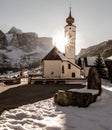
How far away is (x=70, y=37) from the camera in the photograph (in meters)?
53.4

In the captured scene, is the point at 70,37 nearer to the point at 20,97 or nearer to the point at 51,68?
the point at 51,68

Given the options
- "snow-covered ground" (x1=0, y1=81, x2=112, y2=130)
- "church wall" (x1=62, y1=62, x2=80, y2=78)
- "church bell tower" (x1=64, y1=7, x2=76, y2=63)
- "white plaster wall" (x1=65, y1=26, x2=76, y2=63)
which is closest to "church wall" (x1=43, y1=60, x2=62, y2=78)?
"church wall" (x1=62, y1=62, x2=80, y2=78)

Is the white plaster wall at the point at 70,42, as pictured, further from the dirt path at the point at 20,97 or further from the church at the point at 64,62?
the dirt path at the point at 20,97

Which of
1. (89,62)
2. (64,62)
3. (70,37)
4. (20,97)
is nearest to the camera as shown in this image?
(20,97)

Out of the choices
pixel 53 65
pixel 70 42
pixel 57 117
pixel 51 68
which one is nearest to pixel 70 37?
pixel 70 42

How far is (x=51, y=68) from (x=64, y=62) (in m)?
3.43

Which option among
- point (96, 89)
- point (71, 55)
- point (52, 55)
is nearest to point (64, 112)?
point (96, 89)

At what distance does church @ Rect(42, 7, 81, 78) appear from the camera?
1780 inches

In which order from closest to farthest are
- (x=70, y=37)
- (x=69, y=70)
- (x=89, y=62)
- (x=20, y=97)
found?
(x=20, y=97)
(x=69, y=70)
(x=70, y=37)
(x=89, y=62)

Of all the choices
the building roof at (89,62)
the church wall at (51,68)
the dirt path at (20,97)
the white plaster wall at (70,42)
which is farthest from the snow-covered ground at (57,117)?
the building roof at (89,62)

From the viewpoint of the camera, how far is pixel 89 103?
55.1 feet

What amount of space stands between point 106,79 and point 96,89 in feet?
92.0

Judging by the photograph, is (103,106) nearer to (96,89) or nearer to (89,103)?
(89,103)

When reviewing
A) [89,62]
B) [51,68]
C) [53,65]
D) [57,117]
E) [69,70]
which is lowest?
[57,117]
